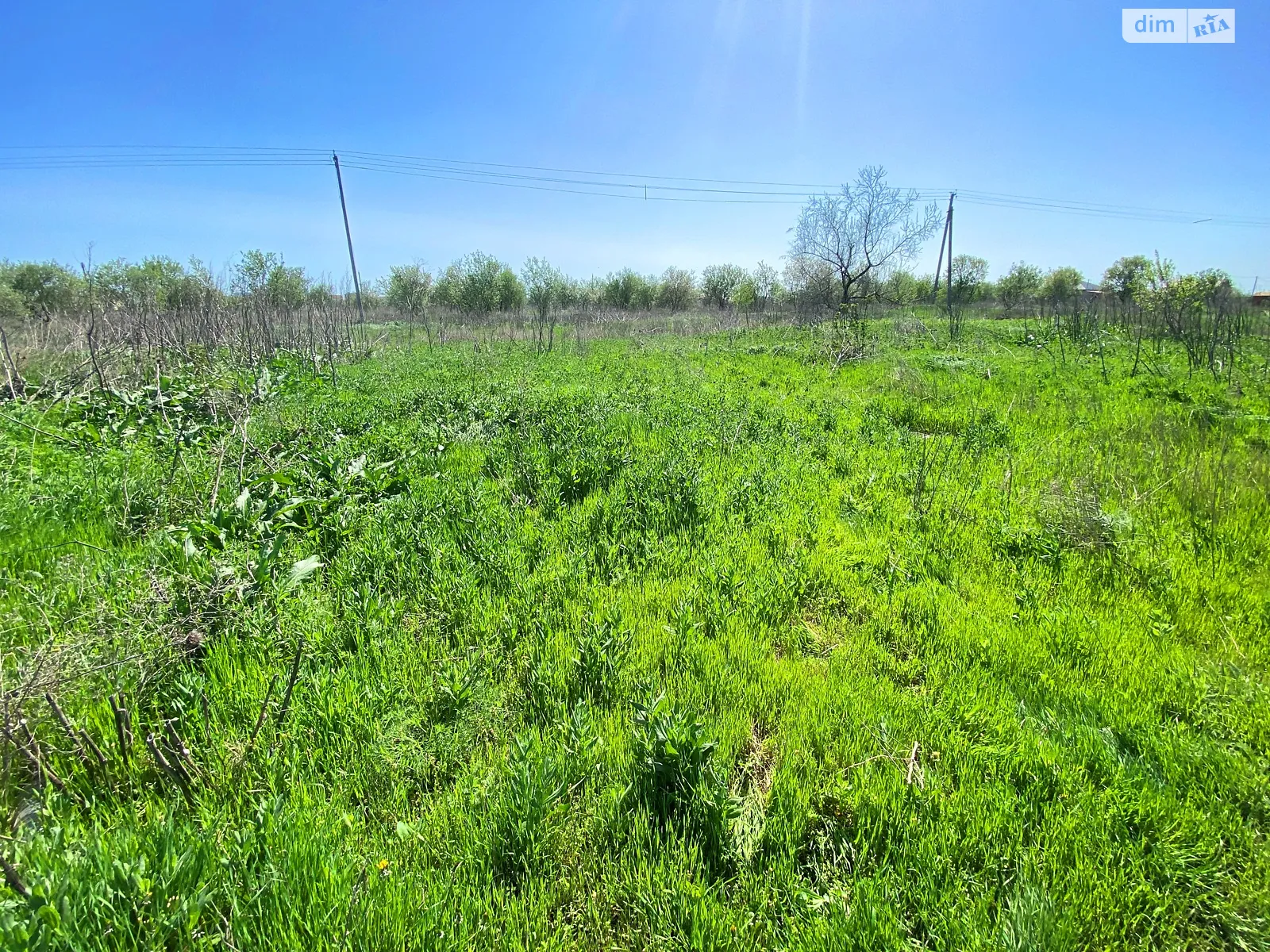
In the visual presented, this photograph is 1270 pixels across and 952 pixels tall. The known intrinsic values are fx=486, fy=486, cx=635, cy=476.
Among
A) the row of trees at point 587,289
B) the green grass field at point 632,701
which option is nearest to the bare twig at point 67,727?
the green grass field at point 632,701

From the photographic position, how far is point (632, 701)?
7.75ft

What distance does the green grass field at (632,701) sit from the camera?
157cm

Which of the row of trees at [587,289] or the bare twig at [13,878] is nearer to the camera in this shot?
the bare twig at [13,878]

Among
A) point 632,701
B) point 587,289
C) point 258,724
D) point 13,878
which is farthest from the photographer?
point 587,289

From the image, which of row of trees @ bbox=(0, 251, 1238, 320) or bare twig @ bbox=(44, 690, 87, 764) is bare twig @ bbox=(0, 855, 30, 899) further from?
row of trees @ bbox=(0, 251, 1238, 320)

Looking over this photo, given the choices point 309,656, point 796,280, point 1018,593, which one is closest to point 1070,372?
point 1018,593

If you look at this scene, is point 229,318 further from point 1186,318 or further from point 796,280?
point 796,280

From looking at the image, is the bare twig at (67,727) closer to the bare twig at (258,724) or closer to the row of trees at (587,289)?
the bare twig at (258,724)

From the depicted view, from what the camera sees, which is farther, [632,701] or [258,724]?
[632,701]

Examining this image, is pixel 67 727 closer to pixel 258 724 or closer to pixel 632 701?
pixel 258 724

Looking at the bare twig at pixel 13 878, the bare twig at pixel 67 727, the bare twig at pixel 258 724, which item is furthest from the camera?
the bare twig at pixel 258 724

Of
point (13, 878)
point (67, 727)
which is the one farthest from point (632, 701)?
point (67, 727)

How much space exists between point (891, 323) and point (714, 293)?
114 ft

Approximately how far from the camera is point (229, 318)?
1306cm
